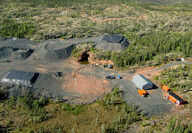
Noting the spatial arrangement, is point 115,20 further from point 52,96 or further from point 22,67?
point 52,96

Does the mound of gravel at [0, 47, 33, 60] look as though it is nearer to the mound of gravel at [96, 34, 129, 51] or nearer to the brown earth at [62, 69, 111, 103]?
the brown earth at [62, 69, 111, 103]

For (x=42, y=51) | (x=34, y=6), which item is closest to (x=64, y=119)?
(x=42, y=51)

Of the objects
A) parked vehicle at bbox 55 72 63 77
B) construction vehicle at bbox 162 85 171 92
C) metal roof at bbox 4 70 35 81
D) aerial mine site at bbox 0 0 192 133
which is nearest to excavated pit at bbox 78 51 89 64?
aerial mine site at bbox 0 0 192 133

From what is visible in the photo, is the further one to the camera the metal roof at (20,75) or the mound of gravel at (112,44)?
the mound of gravel at (112,44)

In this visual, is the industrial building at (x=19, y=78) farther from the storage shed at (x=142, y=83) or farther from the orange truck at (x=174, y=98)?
the orange truck at (x=174, y=98)

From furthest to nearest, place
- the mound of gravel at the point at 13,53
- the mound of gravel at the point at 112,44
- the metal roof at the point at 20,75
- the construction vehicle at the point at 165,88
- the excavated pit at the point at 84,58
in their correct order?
the mound of gravel at the point at 112,44 < the excavated pit at the point at 84,58 < the mound of gravel at the point at 13,53 < the metal roof at the point at 20,75 < the construction vehicle at the point at 165,88

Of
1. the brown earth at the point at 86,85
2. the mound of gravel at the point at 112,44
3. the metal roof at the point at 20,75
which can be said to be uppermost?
the mound of gravel at the point at 112,44

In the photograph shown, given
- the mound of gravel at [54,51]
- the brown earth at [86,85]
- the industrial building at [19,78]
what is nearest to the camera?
the brown earth at [86,85]

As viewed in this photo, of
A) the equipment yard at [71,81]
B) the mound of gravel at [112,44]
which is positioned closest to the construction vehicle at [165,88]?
the equipment yard at [71,81]
